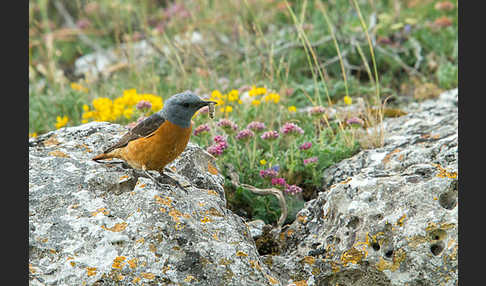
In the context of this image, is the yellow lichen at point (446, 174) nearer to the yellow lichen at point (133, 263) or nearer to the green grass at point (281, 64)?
the green grass at point (281, 64)

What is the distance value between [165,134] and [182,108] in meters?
0.21

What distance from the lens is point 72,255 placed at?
119 inches

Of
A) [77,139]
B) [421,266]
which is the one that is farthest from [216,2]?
[421,266]

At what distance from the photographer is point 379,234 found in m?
3.44

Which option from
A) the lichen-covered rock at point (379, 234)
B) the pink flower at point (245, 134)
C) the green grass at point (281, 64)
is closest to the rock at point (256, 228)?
the lichen-covered rock at point (379, 234)

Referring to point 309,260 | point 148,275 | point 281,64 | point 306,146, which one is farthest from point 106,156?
point 281,64

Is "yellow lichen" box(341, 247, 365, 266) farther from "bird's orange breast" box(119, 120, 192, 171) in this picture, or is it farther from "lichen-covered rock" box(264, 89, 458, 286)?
"bird's orange breast" box(119, 120, 192, 171)

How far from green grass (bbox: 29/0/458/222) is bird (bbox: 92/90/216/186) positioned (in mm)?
1195

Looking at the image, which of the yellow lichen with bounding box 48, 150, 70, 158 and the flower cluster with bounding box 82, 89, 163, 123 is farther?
the flower cluster with bounding box 82, 89, 163, 123

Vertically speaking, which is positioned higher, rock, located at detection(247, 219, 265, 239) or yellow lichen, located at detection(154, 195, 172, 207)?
yellow lichen, located at detection(154, 195, 172, 207)

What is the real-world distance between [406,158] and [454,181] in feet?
3.39

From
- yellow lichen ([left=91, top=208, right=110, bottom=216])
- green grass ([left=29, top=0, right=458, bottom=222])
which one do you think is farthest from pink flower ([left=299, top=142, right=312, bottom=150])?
yellow lichen ([left=91, top=208, right=110, bottom=216])

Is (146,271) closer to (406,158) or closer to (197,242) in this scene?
(197,242)

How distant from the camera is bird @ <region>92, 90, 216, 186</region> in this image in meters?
3.66
